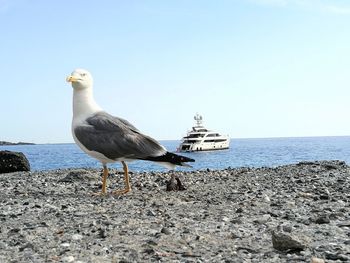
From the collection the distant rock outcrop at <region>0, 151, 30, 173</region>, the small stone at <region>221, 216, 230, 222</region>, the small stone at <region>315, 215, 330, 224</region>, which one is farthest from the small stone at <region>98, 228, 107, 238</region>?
the distant rock outcrop at <region>0, 151, 30, 173</region>

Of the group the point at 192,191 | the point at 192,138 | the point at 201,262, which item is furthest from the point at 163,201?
the point at 192,138

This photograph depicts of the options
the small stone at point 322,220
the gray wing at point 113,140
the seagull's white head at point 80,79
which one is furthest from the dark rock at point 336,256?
the seagull's white head at point 80,79

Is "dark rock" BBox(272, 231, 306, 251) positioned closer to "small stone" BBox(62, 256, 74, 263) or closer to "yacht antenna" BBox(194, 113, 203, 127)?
"small stone" BBox(62, 256, 74, 263)

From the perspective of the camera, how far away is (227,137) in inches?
4065

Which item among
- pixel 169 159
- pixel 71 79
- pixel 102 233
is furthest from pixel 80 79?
pixel 102 233

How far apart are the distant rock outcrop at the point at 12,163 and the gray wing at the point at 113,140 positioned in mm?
12306

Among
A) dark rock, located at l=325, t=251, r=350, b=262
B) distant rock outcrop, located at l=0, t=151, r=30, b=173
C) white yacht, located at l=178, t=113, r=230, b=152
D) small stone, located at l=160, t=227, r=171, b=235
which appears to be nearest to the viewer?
dark rock, located at l=325, t=251, r=350, b=262

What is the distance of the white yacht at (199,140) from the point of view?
8856 cm

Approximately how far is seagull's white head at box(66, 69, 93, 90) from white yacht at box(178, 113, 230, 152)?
250 ft

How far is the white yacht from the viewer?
8856 cm

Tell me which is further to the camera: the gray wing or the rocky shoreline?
the gray wing

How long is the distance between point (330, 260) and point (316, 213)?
2.91m

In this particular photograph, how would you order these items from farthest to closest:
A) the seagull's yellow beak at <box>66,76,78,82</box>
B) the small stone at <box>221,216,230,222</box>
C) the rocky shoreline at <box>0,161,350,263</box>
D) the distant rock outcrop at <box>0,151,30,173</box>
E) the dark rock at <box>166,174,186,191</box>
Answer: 1. the distant rock outcrop at <box>0,151,30,173</box>
2. the dark rock at <box>166,174,186,191</box>
3. the seagull's yellow beak at <box>66,76,78,82</box>
4. the small stone at <box>221,216,230,222</box>
5. the rocky shoreline at <box>0,161,350,263</box>

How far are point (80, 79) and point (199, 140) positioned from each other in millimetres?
79154
